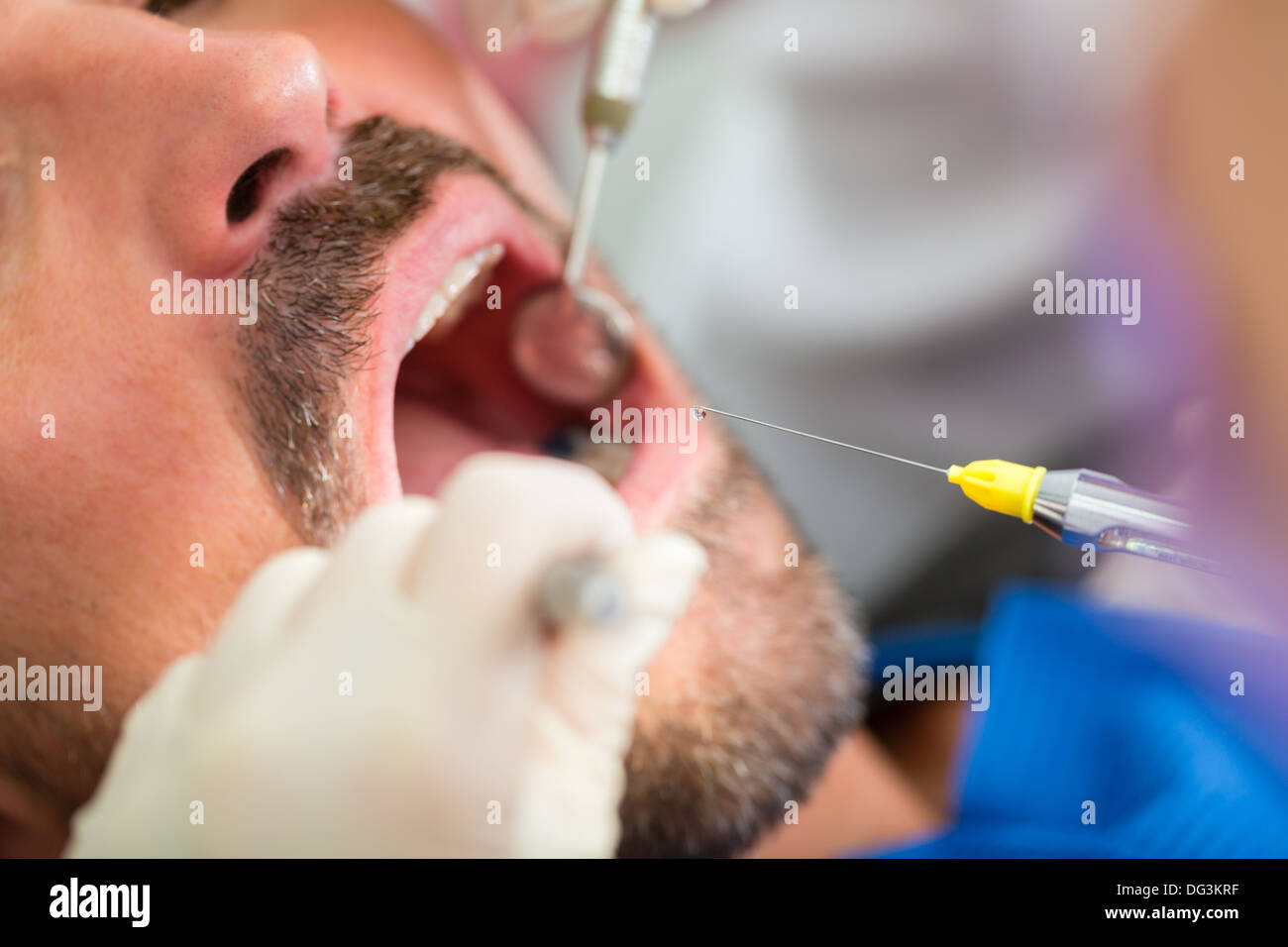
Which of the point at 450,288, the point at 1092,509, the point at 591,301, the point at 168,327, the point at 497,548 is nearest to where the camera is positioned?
the point at 497,548

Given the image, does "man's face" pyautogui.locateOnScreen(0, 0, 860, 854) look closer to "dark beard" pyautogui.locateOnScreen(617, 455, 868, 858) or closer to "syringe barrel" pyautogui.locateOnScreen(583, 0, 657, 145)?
"syringe barrel" pyautogui.locateOnScreen(583, 0, 657, 145)

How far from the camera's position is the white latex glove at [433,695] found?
50cm

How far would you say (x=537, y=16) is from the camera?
1.08 metres

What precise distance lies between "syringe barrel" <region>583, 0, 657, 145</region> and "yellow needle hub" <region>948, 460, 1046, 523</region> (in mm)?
512

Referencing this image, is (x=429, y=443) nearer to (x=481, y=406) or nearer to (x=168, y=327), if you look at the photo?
(x=481, y=406)

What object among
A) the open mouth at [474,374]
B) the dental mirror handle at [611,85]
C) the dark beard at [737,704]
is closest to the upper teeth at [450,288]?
the open mouth at [474,374]

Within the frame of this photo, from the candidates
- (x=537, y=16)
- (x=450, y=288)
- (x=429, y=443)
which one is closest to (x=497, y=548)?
(x=450, y=288)

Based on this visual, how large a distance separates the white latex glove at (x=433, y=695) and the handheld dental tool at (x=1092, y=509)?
181mm

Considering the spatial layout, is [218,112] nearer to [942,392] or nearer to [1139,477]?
Answer: [942,392]

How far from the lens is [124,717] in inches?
29.1

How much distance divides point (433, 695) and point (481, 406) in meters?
0.65

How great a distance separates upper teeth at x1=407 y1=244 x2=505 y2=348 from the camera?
2.76 ft
